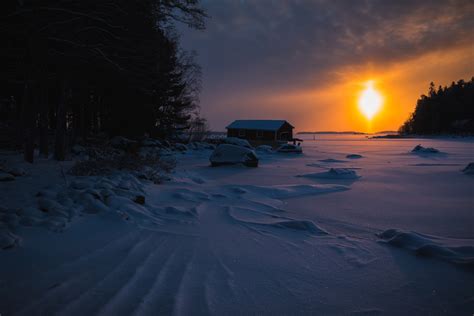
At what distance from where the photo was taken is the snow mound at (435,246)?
2.75m

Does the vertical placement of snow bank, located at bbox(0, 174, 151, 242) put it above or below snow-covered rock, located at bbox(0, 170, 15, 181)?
below

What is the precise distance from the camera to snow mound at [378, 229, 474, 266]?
2.75m

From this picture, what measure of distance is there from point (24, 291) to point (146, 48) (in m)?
5.73

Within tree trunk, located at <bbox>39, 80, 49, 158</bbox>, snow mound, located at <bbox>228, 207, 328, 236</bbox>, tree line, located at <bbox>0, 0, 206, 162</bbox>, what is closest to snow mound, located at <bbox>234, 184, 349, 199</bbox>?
snow mound, located at <bbox>228, 207, 328, 236</bbox>

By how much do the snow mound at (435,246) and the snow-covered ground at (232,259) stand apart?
0.04 feet

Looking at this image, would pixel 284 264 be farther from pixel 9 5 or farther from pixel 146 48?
pixel 9 5

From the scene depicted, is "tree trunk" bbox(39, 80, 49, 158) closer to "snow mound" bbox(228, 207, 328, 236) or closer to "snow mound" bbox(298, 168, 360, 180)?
"snow mound" bbox(228, 207, 328, 236)

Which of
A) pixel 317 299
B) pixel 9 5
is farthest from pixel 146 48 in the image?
pixel 317 299

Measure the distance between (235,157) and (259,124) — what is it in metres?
30.5

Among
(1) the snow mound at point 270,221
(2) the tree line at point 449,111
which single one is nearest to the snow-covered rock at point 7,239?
(1) the snow mound at point 270,221

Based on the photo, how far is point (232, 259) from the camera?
270 cm

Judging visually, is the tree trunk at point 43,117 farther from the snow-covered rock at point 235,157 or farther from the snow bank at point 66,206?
the snow-covered rock at point 235,157

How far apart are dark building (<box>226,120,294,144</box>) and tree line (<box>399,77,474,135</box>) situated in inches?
2384

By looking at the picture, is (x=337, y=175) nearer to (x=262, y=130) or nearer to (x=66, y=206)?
(x=66, y=206)
